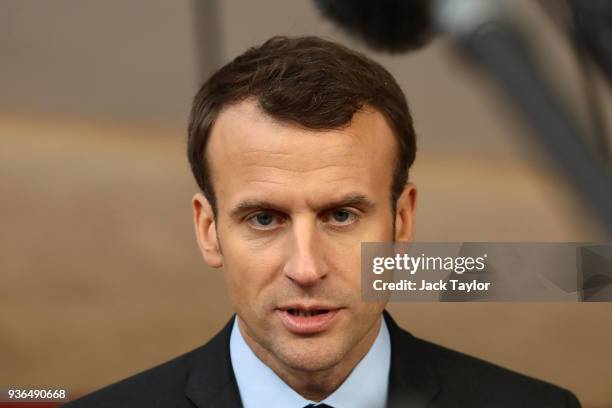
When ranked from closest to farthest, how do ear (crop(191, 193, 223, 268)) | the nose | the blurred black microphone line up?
the blurred black microphone
the nose
ear (crop(191, 193, 223, 268))

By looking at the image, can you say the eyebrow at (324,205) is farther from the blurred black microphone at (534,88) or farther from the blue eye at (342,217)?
the blurred black microphone at (534,88)

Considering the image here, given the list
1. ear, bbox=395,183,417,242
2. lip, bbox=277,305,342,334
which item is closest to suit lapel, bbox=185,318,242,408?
lip, bbox=277,305,342,334

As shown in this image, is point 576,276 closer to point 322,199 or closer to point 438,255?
point 438,255

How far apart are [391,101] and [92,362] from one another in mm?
507

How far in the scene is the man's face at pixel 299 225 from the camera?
79cm

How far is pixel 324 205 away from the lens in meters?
0.82

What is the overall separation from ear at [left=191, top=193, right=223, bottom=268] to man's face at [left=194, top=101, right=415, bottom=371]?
12mm

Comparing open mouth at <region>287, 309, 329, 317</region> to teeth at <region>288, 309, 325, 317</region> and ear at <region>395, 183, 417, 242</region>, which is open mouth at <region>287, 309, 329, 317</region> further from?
ear at <region>395, 183, 417, 242</region>

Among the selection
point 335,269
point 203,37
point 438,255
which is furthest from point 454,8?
point 203,37

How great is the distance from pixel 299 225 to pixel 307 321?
9 cm

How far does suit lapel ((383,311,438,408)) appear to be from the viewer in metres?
0.86

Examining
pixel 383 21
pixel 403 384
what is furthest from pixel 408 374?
pixel 383 21

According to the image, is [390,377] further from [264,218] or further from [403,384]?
[264,218]

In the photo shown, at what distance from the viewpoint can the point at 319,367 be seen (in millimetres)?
812
